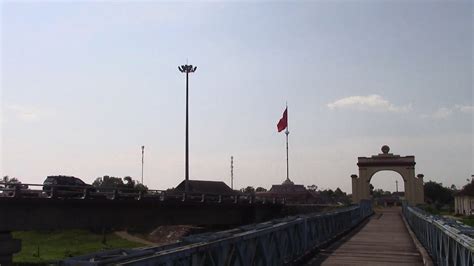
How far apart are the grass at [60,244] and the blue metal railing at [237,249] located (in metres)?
31.5

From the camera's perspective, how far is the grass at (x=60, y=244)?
43.6 metres

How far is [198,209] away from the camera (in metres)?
42.8

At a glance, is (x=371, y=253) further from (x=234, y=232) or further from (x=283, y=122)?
(x=283, y=122)

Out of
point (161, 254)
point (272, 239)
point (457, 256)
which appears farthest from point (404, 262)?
point (161, 254)

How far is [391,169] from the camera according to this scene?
6162 centimetres

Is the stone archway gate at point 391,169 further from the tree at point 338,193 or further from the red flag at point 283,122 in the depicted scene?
the tree at point 338,193

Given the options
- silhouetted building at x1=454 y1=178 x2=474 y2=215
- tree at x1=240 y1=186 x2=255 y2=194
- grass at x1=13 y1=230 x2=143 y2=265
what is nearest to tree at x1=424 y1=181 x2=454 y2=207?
tree at x1=240 y1=186 x2=255 y2=194

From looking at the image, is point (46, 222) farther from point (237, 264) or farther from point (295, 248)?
point (237, 264)

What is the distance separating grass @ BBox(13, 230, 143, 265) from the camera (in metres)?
43.6

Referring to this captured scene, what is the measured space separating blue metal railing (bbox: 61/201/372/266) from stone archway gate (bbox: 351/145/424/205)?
4481 centimetres

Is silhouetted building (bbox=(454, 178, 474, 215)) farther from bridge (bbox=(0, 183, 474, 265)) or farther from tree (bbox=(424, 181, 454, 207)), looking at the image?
tree (bbox=(424, 181, 454, 207))

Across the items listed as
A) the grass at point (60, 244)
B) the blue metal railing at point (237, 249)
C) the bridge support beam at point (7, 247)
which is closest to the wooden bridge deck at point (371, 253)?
the blue metal railing at point (237, 249)

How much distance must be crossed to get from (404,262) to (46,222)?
21089 millimetres

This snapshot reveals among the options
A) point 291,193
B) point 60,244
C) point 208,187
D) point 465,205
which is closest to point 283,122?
point 291,193
